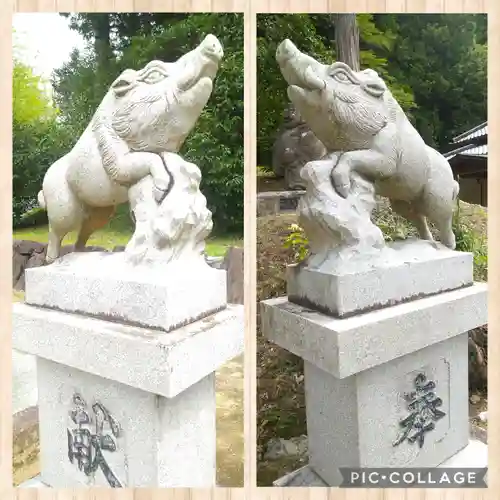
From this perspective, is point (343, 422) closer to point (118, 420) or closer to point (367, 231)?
point (367, 231)

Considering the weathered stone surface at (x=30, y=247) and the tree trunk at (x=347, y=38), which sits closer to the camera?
the tree trunk at (x=347, y=38)

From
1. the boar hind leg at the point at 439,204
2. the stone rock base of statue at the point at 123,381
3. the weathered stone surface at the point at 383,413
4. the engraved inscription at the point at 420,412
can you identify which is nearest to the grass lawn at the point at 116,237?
the stone rock base of statue at the point at 123,381

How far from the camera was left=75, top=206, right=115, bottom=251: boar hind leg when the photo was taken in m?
1.81

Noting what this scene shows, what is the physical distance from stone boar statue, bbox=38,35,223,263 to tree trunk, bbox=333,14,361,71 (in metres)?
0.65

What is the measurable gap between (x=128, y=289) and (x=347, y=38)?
149cm

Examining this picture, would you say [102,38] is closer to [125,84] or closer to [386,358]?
[125,84]

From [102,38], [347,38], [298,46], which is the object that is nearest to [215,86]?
[298,46]

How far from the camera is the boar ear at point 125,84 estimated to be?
1.60 meters

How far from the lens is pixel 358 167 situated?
5.25ft

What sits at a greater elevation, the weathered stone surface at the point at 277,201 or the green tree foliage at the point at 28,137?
the green tree foliage at the point at 28,137

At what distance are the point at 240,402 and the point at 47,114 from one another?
1612 millimetres

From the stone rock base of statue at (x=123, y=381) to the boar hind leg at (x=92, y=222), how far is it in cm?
25

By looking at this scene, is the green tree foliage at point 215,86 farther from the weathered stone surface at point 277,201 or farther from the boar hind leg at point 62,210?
the boar hind leg at point 62,210

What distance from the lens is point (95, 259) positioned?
170 centimetres
